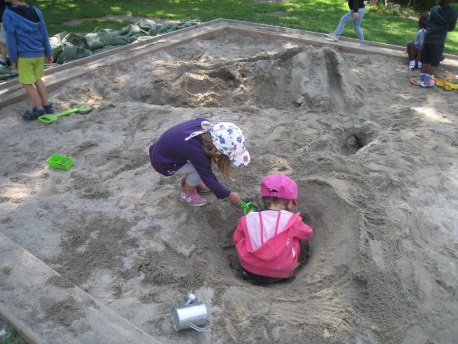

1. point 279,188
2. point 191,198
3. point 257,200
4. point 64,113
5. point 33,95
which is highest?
point 33,95

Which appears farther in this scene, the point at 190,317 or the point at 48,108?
the point at 48,108

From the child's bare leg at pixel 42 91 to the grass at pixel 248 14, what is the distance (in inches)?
133

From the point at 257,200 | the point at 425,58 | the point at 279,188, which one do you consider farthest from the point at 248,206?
the point at 425,58

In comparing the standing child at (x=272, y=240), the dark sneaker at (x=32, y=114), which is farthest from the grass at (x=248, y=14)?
the standing child at (x=272, y=240)

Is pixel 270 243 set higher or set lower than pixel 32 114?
lower

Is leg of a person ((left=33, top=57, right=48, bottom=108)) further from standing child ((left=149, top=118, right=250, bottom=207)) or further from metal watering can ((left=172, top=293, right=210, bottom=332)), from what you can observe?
metal watering can ((left=172, top=293, right=210, bottom=332))

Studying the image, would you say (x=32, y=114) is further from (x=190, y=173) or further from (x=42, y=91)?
(x=190, y=173)

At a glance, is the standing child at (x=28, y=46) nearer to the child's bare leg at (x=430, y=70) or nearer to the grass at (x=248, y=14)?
the grass at (x=248, y=14)

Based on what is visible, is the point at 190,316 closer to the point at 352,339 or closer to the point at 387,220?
the point at 352,339

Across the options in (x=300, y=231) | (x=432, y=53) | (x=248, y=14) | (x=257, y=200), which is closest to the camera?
(x=300, y=231)

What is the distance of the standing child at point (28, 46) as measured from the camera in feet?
13.0

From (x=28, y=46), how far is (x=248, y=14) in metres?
5.88

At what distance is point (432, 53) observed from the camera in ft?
17.6

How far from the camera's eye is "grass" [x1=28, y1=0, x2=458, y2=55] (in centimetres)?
780
